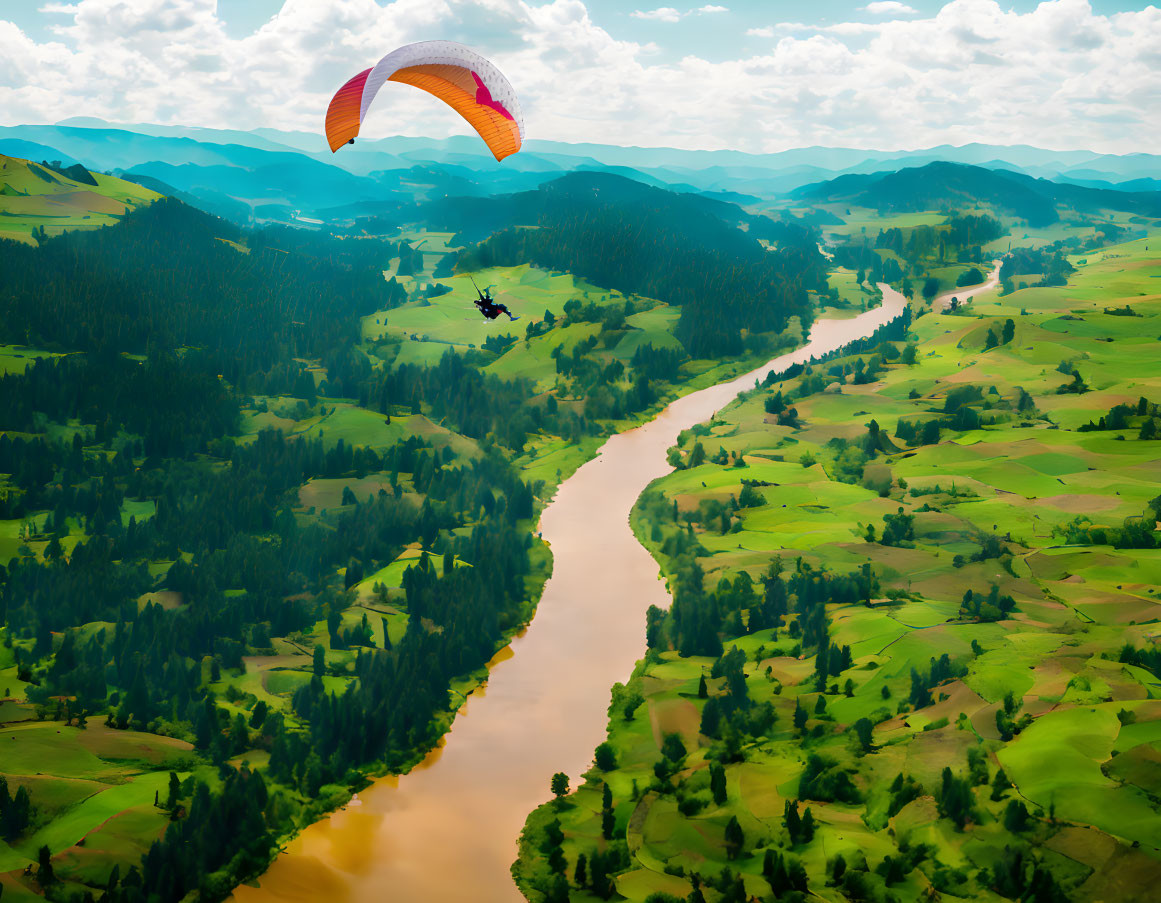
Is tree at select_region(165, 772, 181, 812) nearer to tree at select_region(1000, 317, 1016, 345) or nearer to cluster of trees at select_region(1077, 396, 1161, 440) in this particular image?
cluster of trees at select_region(1077, 396, 1161, 440)

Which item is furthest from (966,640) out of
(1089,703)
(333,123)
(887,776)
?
(333,123)

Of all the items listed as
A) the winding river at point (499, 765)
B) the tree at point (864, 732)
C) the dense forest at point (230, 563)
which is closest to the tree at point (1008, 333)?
the dense forest at point (230, 563)

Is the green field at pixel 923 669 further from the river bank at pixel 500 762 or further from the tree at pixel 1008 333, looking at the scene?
the tree at pixel 1008 333

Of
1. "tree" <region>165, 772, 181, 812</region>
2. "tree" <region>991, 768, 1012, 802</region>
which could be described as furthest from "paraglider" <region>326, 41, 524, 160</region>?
"tree" <region>991, 768, 1012, 802</region>

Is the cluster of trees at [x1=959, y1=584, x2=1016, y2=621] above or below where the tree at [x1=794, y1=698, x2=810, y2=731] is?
above

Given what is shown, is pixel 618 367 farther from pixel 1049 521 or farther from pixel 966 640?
pixel 966 640

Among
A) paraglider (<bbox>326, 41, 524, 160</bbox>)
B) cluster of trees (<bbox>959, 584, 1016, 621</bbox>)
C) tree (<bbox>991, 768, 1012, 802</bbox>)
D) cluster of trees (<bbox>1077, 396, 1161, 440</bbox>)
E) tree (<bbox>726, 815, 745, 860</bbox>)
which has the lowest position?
tree (<bbox>726, 815, 745, 860</bbox>)
